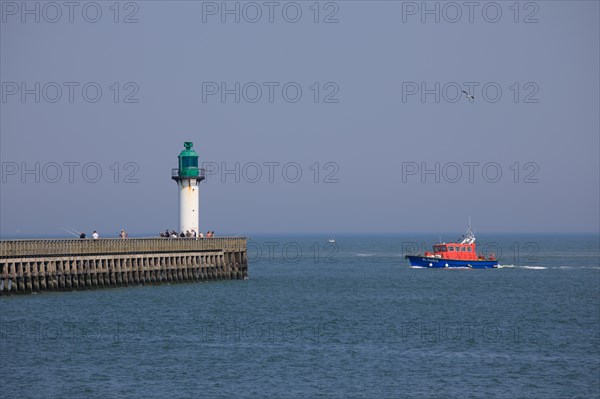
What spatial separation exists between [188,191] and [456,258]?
35.1 meters

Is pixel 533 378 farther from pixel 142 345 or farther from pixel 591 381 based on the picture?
pixel 142 345

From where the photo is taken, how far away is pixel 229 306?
2286 inches

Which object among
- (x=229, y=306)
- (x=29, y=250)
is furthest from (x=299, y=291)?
(x=29, y=250)

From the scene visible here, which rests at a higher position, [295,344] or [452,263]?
[452,263]

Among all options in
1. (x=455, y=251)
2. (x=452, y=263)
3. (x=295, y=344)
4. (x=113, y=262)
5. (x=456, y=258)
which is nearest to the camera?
(x=295, y=344)

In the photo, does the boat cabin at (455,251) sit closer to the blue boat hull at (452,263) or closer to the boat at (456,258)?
the boat at (456,258)

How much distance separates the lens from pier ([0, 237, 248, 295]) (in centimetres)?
5828

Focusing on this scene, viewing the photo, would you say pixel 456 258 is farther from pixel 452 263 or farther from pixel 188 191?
pixel 188 191

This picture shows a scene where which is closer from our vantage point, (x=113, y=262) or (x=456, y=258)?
(x=113, y=262)

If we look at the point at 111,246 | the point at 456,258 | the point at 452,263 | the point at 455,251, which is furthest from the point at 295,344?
the point at 455,251

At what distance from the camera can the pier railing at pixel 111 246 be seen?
2279 inches

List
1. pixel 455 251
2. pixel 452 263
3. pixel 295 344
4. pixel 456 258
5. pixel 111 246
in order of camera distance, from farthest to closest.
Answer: pixel 455 251 → pixel 456 258 → pixel 452 263 → pixel 111 246 → pixel 295 344

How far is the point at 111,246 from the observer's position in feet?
215

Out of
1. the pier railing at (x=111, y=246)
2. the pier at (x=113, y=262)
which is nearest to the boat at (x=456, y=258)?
the pier at (x=113, y=262)
